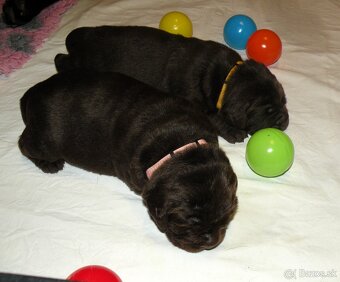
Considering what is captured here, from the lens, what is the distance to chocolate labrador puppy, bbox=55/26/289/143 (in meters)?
3.29

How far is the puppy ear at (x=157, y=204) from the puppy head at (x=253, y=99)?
121cm

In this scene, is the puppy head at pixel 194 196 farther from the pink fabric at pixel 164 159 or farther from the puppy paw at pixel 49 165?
the puppy paw at pixel 49 165

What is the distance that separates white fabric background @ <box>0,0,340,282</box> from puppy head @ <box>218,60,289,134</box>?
292 mm

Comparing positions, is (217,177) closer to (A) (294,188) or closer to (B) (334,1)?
(A) (294,188)

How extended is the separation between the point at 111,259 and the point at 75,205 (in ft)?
1.79

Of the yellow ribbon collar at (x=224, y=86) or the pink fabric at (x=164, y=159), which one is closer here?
the pink fabric at (x=164, y=159)

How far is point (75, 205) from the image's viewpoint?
3.19 meters

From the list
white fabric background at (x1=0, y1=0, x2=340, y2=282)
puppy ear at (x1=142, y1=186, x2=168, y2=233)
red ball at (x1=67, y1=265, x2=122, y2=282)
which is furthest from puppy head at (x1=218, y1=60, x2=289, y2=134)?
red ball at (x1=67, y1=265, x2=122, y2=282)

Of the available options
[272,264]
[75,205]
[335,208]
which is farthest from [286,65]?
[75,205]

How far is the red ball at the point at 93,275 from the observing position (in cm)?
246

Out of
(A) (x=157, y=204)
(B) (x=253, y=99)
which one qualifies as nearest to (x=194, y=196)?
(A) (x=157, y=204)

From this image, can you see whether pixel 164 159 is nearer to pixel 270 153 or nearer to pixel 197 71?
pixel 270 153

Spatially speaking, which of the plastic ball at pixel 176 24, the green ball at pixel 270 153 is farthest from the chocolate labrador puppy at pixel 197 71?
the plastic ball at pixel 176 24

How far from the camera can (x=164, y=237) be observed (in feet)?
9.74
